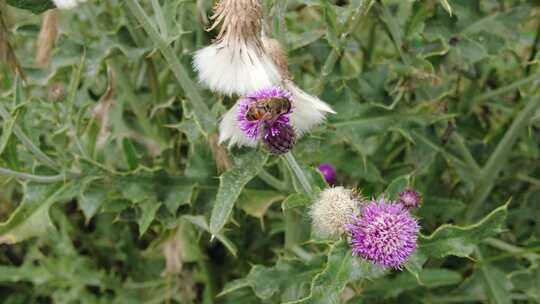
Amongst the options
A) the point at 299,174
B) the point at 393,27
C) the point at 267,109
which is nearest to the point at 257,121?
the point at 267,109

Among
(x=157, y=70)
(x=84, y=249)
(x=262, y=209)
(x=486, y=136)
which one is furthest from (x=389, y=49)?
(x=84, y=249)

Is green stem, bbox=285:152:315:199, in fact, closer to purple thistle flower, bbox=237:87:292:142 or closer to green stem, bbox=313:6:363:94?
purple thistle flower, bbox=237:87:292:142

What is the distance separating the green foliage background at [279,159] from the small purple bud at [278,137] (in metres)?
0.13

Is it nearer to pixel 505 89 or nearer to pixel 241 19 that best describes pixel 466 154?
pixel 505 89

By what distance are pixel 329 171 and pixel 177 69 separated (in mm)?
1015

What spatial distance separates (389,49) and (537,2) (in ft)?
5.23

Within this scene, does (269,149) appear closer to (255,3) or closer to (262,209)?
(255,3)

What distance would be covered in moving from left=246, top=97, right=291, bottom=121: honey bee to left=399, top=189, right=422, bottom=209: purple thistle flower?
62cm

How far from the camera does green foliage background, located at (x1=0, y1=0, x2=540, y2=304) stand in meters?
2.41

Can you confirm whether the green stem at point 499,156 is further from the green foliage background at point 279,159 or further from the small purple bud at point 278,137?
the small purple bud at point 278,137

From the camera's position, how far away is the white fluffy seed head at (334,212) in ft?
6.56

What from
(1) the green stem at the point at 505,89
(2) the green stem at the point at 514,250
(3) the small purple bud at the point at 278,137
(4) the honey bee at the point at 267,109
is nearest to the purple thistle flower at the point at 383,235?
(3) the small purple bud at the point at 278,137

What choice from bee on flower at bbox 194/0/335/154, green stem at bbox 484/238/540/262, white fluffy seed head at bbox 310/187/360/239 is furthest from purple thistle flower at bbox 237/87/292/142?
green stem at bbox 484/238/540/262

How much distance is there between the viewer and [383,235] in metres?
1.97
